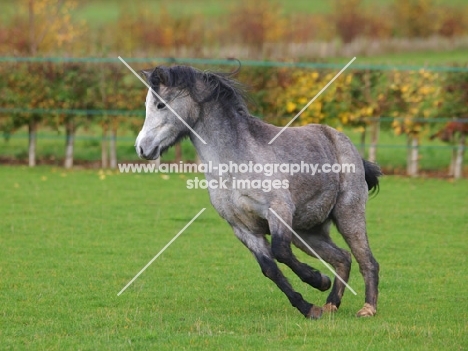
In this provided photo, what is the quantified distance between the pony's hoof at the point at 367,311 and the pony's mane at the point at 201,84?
6.82 ft

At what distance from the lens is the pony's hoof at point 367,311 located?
794 centimetres

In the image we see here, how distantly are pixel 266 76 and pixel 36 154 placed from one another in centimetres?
591

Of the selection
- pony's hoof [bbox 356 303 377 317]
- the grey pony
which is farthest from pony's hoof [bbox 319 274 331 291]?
pony's hoof [bbox 356 303 377 317]

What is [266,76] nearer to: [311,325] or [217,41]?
[311,325]

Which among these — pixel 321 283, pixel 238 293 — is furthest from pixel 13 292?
pixel 321 283

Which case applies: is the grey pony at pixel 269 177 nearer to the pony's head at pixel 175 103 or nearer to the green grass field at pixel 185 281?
the pony's head at pixel 175 103

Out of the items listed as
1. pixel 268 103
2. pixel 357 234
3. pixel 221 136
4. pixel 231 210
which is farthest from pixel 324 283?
pixel 268 103

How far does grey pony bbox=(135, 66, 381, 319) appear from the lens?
7699 mm

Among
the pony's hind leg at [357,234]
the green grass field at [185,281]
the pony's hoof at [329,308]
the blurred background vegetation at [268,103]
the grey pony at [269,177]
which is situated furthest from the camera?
the blurred background vegetation at [268,103]

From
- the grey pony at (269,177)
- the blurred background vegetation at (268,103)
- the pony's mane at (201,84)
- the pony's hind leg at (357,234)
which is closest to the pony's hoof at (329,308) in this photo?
the grey pony at (269,177)

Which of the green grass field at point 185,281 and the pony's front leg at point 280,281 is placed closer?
the green grass field at point 185,281

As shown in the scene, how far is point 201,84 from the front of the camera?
804 centimetres

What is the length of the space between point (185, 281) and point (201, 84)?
2415mm

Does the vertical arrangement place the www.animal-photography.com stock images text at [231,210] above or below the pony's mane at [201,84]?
below
